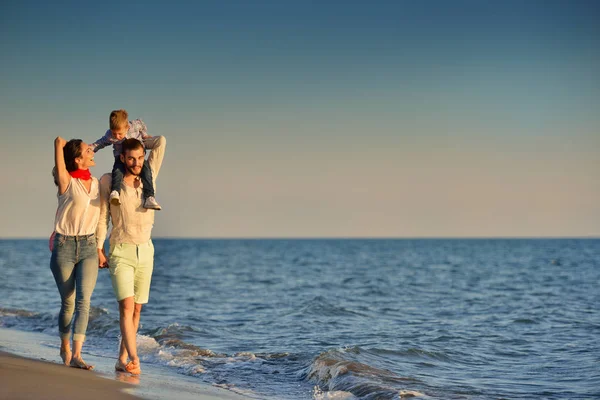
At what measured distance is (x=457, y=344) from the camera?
10992 millimetres

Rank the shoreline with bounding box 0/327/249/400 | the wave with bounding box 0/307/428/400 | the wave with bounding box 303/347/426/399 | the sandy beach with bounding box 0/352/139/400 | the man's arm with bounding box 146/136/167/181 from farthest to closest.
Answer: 1. the wave with bounding box 0/307/428/400
2. the wave with bounding box 303/347/426/399
3. the man's arm with bounding box 146/136/167/181
4. the shoreline with bounding box 0/327/249/400
5. the sandy beach with bounding box 0/352/139/400

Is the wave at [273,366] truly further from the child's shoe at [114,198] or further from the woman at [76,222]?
the child's shoe at [114,198]

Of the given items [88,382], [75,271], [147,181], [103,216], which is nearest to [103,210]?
[103,216]

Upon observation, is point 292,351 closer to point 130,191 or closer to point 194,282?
point 130,191

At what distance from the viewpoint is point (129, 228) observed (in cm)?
595

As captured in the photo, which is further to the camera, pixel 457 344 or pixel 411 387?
pixel 457 344

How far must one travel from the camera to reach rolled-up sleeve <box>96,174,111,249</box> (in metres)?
5.93

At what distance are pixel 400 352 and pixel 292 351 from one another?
1.64 m

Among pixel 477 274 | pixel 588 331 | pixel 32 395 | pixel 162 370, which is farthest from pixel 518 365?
pixel 477 274

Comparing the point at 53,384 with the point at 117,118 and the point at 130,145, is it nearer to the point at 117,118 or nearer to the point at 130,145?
the point at 130,145

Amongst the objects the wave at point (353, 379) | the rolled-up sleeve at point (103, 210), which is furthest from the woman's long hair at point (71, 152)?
the wave at point (353, 379)

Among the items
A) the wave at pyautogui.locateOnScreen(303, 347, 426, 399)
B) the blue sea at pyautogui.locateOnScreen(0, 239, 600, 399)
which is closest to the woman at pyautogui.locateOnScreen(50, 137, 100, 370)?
the blue sea at pyautogui.locateOnScreen(0, 239, 600, 399)

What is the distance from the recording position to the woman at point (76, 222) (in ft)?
19.0

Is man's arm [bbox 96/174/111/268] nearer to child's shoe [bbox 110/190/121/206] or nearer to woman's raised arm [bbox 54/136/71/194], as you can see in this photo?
child's shoe [bbox 110/190/121/206]
